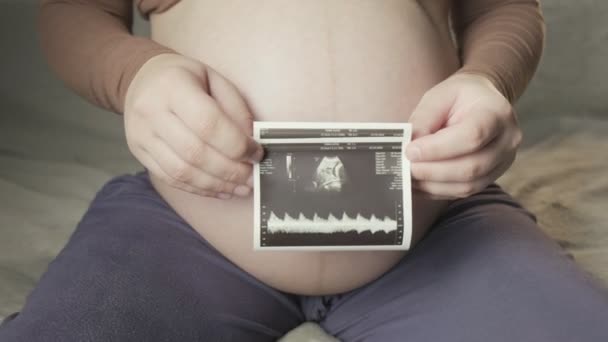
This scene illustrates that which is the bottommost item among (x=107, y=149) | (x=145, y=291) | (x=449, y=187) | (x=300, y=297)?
(x=107, y=149)

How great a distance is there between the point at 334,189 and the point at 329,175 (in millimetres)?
15

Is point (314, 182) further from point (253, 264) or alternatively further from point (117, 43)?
point (117, 43)

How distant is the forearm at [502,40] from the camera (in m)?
0.86

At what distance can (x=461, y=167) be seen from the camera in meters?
0.72

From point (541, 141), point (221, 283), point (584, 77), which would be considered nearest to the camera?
point (221, 283)

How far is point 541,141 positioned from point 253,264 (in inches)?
35.9

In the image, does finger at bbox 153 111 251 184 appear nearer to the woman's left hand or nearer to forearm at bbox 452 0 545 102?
the woman's left hand

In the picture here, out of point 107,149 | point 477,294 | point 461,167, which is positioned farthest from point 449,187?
point 107,149

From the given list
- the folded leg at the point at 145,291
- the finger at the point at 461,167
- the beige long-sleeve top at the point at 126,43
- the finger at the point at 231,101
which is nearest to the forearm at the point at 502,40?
the beige long-sleeve top at the point at 126,43

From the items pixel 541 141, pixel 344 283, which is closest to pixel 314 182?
pixel 344 283

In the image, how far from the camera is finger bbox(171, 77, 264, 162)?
67 centimetres

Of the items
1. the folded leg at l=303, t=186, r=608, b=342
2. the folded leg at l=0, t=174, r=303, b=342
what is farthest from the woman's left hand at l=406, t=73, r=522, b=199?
the folded leg at l=0, t=174, r=303, b=342

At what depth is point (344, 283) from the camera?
829 millimetres

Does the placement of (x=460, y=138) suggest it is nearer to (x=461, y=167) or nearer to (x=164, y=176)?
(x=461, y=167)
